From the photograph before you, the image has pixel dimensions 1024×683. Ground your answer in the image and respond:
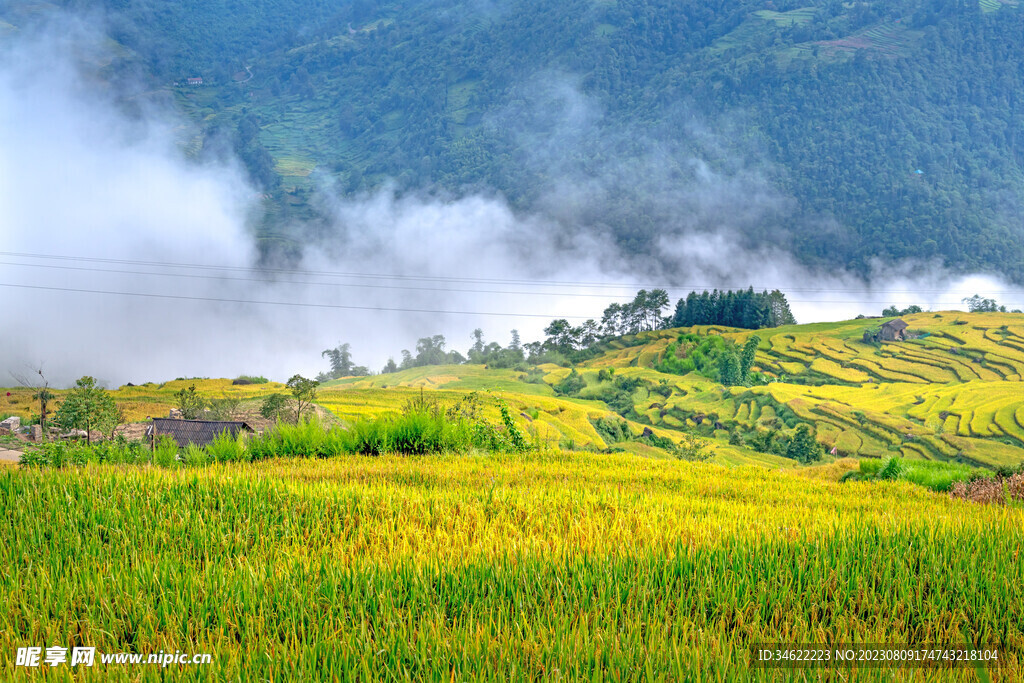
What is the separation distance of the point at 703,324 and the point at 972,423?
2194 cm

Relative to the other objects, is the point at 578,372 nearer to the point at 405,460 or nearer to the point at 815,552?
the point at 405,460

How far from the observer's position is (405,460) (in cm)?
1028

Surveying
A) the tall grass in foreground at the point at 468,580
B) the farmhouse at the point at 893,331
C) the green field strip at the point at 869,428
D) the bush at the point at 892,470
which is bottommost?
the green field strip at the point at 869,428

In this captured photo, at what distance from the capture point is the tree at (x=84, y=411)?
48.1 feet

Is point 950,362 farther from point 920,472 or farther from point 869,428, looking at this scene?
point 920,472

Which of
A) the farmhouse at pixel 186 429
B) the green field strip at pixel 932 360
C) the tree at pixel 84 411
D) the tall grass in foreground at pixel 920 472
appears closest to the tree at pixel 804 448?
the tall grass in foreground at pixel 920 472

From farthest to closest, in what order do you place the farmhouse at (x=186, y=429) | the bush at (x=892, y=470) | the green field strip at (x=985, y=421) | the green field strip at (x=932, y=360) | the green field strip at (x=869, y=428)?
the green field strip at (x=932, y=360), the green field strip at (x=869, y=428), the green field strip at (x=985, y=421), the farmhouse at (x=186, y=429), the bush at (x=892, y=470)

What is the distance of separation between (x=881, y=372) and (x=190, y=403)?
4181 cm

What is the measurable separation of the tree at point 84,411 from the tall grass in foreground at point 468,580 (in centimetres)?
939

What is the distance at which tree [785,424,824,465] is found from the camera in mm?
27641

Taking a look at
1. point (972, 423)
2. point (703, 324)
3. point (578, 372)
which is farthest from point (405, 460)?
point (703, 324)

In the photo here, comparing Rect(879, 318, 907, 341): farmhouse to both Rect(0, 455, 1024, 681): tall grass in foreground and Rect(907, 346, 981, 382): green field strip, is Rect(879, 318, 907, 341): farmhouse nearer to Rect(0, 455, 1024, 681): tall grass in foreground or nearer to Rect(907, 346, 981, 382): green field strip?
Rect(907, 346, 981, 382): green field strip

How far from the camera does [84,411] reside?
14.7 meters

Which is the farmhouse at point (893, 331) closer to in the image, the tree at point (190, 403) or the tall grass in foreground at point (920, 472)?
the tall grass in foreground at point (920, 472)
